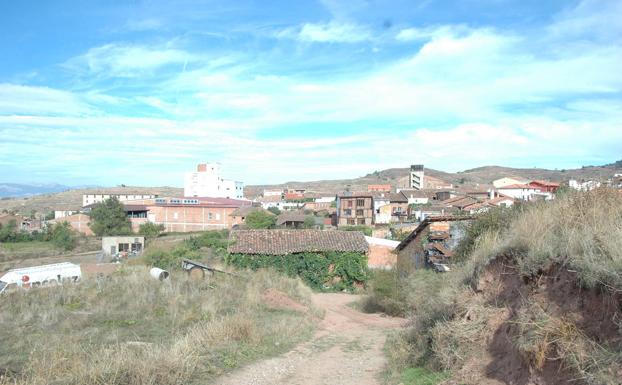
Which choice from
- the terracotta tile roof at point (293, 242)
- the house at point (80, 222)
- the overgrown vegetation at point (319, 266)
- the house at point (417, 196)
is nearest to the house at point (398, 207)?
the house at point (417, 196)

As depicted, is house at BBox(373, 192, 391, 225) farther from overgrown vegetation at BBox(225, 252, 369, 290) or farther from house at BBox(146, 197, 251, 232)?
overgrown vegetation at BBox(225, 252, 369, 290)

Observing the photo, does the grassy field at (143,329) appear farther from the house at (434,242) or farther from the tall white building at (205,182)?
the tall white building at (205,182)

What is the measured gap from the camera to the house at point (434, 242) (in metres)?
22.8

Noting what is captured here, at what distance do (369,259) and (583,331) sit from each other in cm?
2621

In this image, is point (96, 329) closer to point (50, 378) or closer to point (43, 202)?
point (50, 378)

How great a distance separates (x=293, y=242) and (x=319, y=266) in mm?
2297

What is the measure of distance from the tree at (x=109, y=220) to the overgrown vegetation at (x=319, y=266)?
46346mm

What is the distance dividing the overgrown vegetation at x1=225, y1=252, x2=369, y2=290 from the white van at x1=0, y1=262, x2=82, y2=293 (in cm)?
861

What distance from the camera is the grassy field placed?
Result: 9258mm

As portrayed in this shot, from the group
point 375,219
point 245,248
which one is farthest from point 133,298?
point 375,219

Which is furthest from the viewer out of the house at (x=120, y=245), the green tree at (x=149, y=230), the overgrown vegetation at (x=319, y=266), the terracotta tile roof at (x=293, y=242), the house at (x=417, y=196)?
the house at (x=417, y=196)

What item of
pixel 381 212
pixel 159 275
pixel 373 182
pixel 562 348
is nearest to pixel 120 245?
pixel 159 275

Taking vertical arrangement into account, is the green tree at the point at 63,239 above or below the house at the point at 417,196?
below

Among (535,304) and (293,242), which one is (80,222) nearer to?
(293,242)
